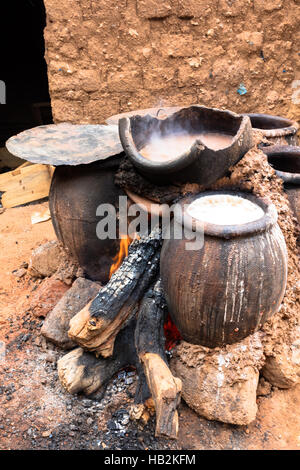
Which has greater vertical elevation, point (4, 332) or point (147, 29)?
point (147, 29)

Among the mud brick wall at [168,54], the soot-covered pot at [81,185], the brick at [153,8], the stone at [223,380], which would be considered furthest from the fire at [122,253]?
the brick at [153,8]

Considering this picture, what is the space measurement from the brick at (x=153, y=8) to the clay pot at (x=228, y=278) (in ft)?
7.77

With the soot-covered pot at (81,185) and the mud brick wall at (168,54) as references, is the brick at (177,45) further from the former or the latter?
the soot-covered pot at (81,185)

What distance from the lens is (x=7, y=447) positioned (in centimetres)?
182

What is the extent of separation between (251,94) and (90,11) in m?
1.62

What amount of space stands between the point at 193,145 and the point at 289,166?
0.99 metres

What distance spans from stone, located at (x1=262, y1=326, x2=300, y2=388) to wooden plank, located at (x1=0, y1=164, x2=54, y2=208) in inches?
126

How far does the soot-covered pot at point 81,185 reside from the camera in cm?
232

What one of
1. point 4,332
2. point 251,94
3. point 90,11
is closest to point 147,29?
point 90,11

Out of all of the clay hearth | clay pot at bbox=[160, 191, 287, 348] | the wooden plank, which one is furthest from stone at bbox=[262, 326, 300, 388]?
the wooden plank

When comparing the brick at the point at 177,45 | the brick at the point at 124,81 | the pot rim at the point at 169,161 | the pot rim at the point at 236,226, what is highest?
the brick at the point at 177,45

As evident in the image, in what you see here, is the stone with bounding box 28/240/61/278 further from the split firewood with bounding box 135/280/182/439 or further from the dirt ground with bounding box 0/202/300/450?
the split firewood with bounding box 135/280/182/439

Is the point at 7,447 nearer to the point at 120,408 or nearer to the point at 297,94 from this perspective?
the point at 120,408

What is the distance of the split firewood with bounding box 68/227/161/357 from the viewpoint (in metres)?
1.99
